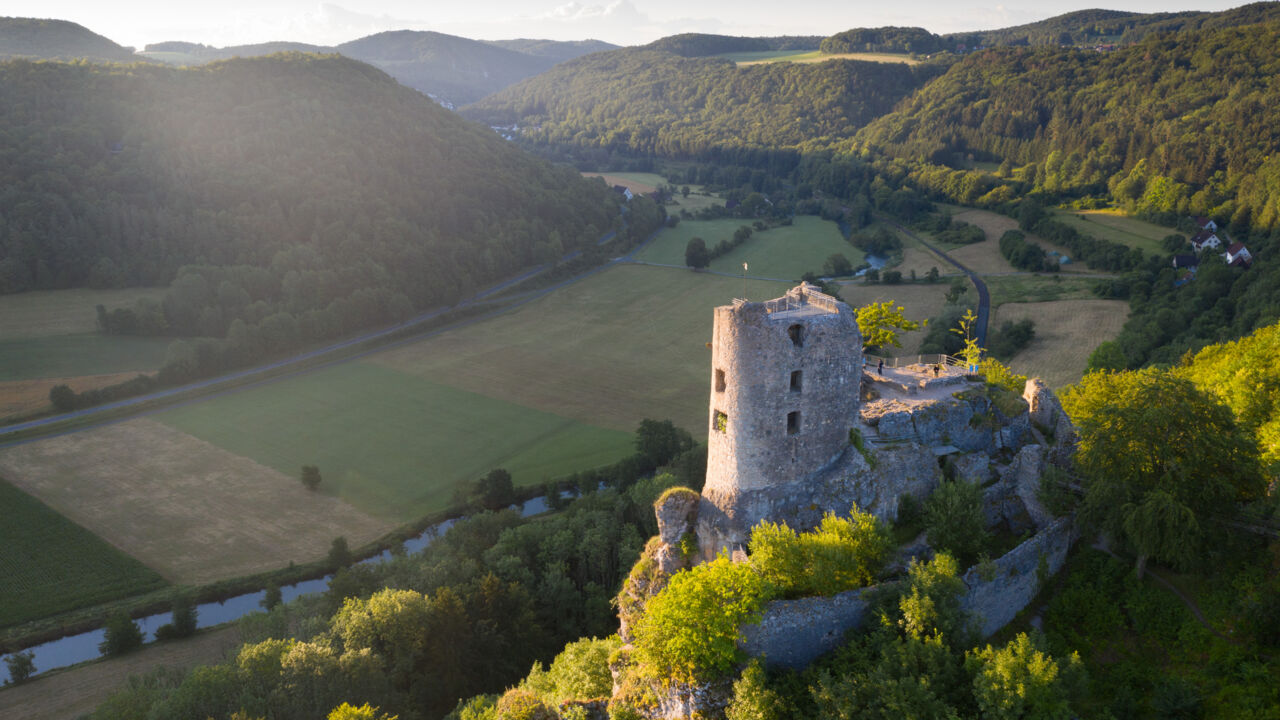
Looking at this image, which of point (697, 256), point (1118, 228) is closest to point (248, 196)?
point (697, 256)

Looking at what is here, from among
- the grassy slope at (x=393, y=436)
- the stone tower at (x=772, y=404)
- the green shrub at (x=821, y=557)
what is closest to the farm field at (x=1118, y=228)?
the grassy slope at (x=393, y=436)

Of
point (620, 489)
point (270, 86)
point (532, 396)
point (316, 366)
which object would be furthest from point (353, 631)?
point (270, 86)

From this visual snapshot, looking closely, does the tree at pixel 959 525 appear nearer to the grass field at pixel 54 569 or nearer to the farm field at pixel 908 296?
the grass field at pixel 54 569

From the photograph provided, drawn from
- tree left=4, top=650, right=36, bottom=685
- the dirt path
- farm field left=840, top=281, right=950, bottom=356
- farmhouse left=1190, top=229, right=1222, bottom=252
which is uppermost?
farmhouse left=1190, top=229, right=1222, bottom=252

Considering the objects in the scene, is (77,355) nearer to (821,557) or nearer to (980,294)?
(821,557)

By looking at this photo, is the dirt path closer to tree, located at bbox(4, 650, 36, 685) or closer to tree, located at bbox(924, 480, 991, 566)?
tree, located at bbox(4, 650, 36, 685)

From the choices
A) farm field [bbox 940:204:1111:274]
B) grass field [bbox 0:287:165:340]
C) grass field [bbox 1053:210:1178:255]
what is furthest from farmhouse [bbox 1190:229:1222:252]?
grass field [bbox 0:287:165:340]
